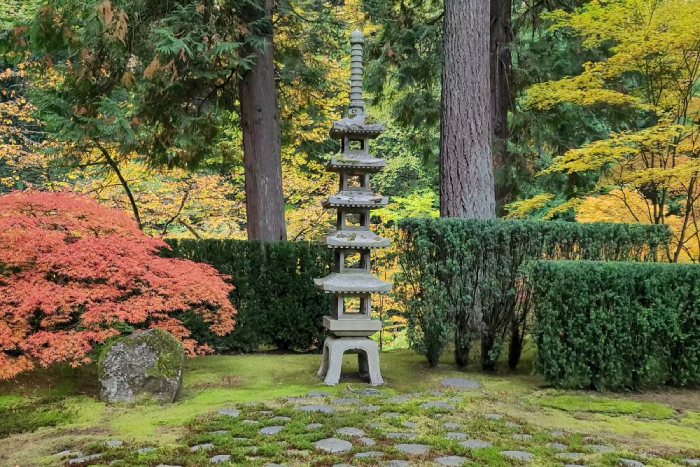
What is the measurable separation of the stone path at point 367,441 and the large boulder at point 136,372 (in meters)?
0.72

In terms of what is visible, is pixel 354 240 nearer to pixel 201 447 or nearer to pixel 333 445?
pixel 333 445

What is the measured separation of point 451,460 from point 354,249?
2864 mm

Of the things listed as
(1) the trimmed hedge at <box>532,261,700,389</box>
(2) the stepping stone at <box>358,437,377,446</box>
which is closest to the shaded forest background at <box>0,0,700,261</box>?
(1) the trimmed hedge at <box>532,261,700,389</box>

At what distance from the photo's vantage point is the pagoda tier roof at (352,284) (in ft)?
18.8

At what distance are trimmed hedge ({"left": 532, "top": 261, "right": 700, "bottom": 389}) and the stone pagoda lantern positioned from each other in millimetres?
1552

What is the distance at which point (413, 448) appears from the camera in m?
3.62

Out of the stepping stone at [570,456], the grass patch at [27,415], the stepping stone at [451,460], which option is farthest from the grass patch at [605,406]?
the grass patch at [27,415]

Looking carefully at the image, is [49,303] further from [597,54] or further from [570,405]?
[597,54]

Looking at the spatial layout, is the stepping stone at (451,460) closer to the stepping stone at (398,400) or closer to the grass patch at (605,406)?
the stepping stone at (398,400)

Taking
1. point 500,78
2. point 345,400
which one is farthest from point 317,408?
point 500,78

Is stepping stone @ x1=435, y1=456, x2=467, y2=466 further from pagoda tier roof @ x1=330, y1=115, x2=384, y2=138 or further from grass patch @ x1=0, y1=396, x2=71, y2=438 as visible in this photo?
pagoda tier roof @ x1=330, y1=115, x2=384, y2=138

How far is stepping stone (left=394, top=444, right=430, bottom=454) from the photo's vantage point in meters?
3.55

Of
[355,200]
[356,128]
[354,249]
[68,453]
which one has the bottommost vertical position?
[68,453]

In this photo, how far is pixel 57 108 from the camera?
8.66 m
